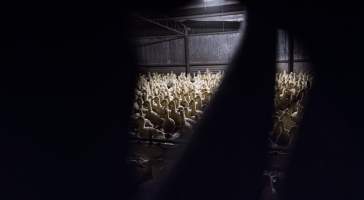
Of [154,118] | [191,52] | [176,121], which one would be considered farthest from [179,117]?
[191,52]

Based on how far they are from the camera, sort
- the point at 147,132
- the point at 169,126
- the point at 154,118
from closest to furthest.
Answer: the point at 147,132
the point at 169,126
the point at 154,118

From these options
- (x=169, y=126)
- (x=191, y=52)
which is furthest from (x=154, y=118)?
(x=191, y=52)

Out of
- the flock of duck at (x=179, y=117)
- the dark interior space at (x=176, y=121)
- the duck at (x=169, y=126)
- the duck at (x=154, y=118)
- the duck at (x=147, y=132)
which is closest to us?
the dark interior space at (x=176, y=121)

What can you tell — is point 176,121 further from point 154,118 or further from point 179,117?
point 154,118

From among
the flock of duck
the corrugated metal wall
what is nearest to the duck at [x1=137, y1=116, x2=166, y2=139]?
the flock of duck

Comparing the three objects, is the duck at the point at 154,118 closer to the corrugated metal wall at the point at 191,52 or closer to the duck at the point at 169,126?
the duck at the point at 169,126

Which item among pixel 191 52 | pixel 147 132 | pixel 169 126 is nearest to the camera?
pixel 147 132

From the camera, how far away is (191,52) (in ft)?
31.1

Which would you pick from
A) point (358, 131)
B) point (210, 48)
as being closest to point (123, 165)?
point (358, 131)

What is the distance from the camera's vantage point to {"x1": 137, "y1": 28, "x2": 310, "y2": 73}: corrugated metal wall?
903 centimetres

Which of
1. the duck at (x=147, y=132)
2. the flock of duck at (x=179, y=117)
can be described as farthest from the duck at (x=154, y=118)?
the duck at (x=147, y=132)

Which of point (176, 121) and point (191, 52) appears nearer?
point (176, 121)

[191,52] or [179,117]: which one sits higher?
[191,52]

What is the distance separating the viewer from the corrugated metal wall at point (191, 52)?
29.6 ft
